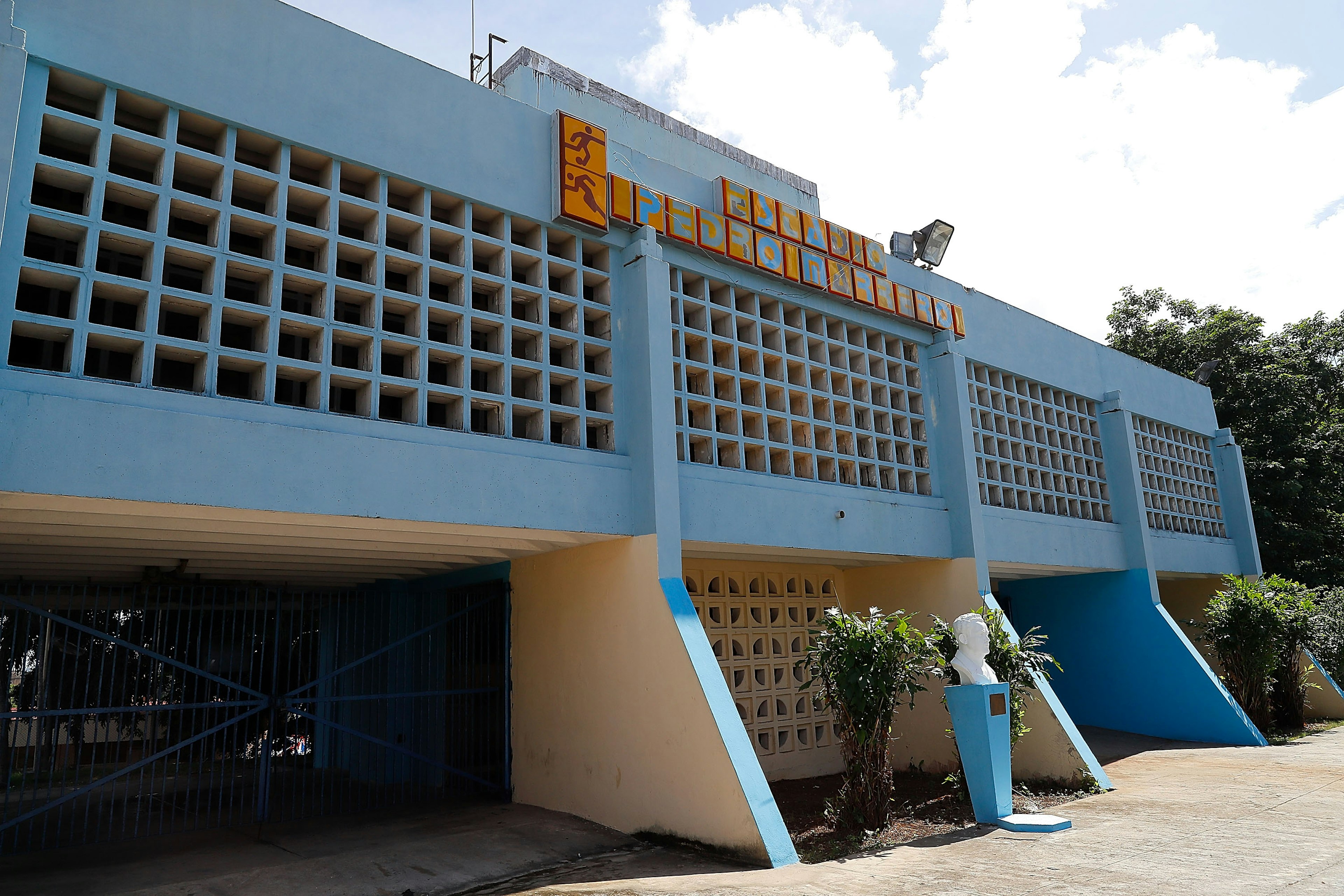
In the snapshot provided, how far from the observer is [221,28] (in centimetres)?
641

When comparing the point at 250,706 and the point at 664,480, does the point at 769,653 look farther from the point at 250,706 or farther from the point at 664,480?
the point at 250,706

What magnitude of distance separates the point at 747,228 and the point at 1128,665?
30.0ft

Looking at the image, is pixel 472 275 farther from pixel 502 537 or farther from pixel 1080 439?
pixel 1080 439

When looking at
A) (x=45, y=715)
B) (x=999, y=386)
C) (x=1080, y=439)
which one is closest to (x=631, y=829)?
(x=45, y=715)

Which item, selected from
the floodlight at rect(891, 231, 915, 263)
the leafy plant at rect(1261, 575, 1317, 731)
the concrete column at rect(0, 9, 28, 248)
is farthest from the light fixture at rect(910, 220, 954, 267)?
the concrete column at rect(0, 9, 28, 248)

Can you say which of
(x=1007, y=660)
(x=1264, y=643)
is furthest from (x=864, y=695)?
(x=1264, y=643)

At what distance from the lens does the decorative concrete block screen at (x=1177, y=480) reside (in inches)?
566

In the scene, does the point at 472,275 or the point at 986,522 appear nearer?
the point at 472,275

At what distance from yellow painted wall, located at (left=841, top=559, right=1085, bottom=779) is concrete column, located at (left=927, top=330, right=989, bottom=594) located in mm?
207

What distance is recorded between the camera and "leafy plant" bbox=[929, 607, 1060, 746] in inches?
328

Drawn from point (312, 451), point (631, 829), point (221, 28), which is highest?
point (221, 28)

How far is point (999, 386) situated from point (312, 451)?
926 cm

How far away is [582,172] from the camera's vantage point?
8141 millimetres

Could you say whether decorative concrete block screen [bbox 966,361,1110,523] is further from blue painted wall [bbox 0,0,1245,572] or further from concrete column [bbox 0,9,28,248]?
concrete column [bbox 0,9,28,248]
